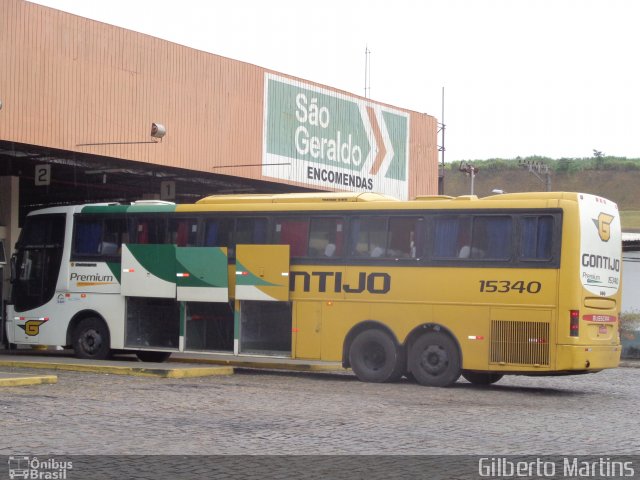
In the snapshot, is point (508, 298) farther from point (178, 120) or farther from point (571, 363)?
point (178, 120)

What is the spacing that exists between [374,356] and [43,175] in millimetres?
12915

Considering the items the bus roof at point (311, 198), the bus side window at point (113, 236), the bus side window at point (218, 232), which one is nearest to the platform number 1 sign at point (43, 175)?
the bus side window at point (113, 236)

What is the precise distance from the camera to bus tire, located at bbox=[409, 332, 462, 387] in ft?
63.0

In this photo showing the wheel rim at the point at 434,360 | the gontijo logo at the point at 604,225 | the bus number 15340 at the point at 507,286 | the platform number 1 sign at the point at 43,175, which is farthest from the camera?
the platform number 1 sign at the point at 43,175

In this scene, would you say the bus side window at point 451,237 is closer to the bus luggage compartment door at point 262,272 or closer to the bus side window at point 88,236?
the bus luggage compartment door at point 262,272

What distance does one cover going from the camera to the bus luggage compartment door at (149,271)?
860 inches

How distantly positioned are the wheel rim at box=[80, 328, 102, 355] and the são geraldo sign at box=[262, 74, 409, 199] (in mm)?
9822

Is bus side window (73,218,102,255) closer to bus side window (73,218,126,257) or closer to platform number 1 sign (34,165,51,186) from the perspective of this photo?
bus side window (73,218,126,257)

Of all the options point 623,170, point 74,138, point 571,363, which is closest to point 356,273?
point 571,363

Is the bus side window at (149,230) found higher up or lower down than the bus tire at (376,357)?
higher up

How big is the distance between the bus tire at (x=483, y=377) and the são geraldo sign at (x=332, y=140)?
11.8 m

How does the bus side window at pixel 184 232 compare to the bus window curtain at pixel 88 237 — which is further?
Answer: the bus window curtain at pixel 88 237

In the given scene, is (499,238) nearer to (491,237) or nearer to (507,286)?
(491,237)

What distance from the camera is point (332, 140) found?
33969 mm
